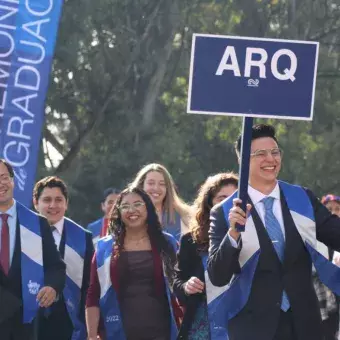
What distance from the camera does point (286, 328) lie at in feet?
25.1

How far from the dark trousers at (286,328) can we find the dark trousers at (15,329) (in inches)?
86.9

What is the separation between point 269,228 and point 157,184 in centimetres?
344

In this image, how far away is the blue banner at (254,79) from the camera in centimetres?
772

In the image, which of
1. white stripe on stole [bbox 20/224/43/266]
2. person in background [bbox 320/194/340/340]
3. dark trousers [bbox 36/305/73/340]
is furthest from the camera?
dark trousers [bbox 36/305/73/340]

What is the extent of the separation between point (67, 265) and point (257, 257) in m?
3.39

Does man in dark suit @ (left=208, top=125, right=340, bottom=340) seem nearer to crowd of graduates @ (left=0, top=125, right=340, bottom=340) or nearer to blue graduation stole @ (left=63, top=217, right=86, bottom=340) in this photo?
crowd of graduates @ (left=0, top=125, right=340, bottom=340)

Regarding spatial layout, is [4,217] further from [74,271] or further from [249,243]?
[249,243]

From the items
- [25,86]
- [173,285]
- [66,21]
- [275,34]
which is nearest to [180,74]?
[275,34]

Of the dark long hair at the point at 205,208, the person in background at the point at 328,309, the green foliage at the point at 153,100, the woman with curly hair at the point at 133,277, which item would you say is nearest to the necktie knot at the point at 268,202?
the person in background at the point at 328,309

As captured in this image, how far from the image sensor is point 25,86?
15781mm

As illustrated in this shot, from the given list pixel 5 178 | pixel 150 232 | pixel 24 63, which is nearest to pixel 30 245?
pixel 5 178

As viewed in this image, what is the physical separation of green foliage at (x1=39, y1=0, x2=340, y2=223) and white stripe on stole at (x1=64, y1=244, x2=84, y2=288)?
13.5 metres

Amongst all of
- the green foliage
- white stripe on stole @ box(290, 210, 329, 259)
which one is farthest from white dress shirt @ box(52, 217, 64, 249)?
the green foliage

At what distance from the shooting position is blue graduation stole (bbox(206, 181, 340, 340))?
763 centimetres
